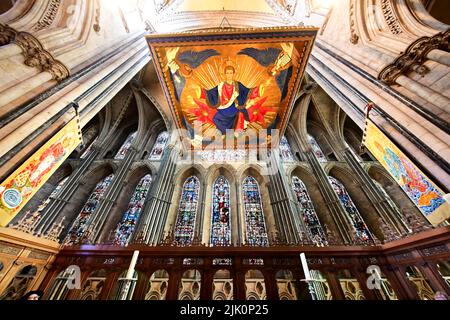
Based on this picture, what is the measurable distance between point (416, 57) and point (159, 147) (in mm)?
11009

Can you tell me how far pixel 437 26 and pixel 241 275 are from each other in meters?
6.05

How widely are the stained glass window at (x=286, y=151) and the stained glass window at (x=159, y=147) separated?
687cm

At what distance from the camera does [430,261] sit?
8.09 ft

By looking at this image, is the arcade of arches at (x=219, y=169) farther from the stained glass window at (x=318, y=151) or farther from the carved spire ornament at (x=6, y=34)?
the stained glass window at (x=318, y=151)

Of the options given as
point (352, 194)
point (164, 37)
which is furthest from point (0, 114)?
point (352, 194)

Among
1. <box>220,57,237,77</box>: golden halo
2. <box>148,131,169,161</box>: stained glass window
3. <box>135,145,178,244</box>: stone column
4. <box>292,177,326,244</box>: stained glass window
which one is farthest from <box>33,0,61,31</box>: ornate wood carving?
<box>292,177,326,244</box>: stained glass window

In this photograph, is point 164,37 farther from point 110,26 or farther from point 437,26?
point 437,26

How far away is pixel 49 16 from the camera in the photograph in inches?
158

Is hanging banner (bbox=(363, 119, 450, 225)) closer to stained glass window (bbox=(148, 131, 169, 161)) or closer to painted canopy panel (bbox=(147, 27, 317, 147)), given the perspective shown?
painted canopy panel (bbox=(147, 27, 317, 147))

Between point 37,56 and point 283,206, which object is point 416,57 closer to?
point 283,206

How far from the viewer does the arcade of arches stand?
2840 millimetres

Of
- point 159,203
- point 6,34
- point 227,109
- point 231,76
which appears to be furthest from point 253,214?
point 6,34

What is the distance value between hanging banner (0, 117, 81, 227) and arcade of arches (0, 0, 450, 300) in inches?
5.3

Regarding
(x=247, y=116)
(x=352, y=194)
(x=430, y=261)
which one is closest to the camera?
(x=430, y=261)
